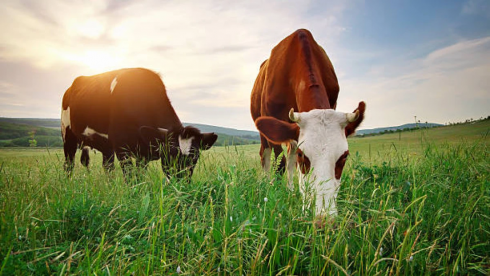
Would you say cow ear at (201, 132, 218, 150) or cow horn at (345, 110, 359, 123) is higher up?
cow horn at (345, 110, 359, 123)

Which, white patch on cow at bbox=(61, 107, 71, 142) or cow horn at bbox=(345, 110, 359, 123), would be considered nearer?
cow horn at bbox=(345, 110, 359, 123)

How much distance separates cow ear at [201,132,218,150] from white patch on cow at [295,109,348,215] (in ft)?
9.87

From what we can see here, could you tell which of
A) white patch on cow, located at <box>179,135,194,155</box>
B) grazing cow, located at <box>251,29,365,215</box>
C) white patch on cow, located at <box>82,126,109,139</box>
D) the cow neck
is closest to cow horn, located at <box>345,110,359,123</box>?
grazing cow, located at <box>251,29,365,215</box>

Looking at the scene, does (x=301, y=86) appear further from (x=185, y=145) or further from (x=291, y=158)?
(x=185, y=145)

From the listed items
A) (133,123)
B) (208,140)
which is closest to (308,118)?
(208,140)

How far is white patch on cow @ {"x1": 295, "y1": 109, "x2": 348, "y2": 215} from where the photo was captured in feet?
8.76

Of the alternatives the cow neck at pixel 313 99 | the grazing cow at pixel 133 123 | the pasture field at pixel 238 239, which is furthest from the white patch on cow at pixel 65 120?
the cow neck at pixel 313 99

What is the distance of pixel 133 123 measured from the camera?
21.1 feet

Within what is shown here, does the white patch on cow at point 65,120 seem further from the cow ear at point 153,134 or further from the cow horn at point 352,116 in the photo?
the cow horn at point 352,116

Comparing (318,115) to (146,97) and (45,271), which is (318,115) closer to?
(45,271)

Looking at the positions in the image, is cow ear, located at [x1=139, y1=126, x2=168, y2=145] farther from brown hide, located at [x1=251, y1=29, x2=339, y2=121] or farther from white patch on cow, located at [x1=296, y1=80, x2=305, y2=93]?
white patch on cow, located at [x1=296, y1=80, x2=305, y2=93]

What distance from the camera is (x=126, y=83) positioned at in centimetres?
698

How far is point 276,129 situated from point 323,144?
0.79 metres

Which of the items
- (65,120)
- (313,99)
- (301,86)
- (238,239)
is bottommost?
(238,239)
